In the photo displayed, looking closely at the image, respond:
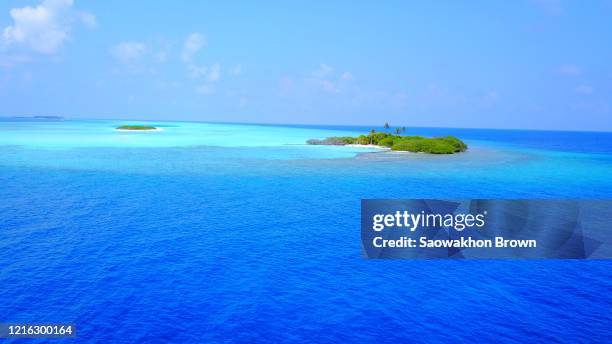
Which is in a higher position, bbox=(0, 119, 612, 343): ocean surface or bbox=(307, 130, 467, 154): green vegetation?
bbox=(307, 130, 467, 154): green vegetation

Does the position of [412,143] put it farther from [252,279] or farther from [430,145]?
[252,279]

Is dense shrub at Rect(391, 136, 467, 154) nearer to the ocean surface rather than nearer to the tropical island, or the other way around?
the tropical island

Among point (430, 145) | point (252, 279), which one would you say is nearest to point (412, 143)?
point (430, 145)

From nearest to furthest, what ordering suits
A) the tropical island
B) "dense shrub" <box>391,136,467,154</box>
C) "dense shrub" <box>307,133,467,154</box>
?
"dense shrub" <box>391,136,467,154</box> < "dense shrub" <box>307,133,467,154</box> < the tropical island

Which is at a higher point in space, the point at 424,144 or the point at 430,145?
the point at 424,144

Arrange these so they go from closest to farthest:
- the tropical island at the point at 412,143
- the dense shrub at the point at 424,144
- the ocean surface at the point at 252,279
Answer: the ocean surface at the point at 252,279 < the dense shrub at the point at 424,144 < the tropical island at the point at 412,143

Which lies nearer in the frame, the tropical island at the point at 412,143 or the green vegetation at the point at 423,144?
the green vegetation at the point at 423,144

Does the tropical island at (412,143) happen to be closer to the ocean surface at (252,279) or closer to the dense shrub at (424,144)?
the dense shrub at (424,144)

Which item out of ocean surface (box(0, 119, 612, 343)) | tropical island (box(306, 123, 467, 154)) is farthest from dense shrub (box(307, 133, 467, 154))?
ocean surface (box(0, 119, 612, 343))

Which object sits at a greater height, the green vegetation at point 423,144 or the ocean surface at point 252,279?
the green vegetation at point 423,144

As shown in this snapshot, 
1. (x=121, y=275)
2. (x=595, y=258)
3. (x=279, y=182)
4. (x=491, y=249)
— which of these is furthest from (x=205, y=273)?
(x=279, y=182)

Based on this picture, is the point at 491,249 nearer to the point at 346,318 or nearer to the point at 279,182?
the point at 346,318

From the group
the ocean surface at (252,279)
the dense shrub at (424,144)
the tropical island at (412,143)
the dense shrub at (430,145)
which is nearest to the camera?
the ocean surface at (252,279)

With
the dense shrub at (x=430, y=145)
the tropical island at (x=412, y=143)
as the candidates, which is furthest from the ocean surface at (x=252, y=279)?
the tropical island at (x=412, y=143)
